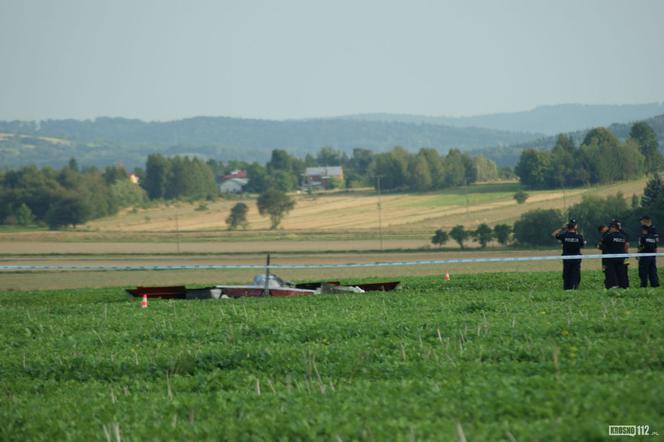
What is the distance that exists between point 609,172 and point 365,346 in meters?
81.0

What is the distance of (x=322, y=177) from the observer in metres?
174

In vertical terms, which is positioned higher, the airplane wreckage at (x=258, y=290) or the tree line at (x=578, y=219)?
the airplane wreckage at (x=258, y=290)

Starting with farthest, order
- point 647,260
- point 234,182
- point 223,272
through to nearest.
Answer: point 234,182
point 223,272
point 647,260

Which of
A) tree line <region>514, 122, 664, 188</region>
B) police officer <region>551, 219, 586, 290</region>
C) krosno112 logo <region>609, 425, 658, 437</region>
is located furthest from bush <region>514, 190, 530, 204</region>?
krosno112 logo <region>609, 425, 658, 437</region>

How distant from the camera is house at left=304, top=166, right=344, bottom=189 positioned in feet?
533

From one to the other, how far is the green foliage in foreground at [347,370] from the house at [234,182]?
13691 centimetres

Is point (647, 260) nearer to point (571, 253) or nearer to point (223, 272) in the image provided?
point (571, 253)

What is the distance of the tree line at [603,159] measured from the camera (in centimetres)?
9250

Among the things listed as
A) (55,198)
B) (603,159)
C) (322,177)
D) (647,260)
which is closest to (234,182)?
(322,177)

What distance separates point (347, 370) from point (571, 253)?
13.6 m

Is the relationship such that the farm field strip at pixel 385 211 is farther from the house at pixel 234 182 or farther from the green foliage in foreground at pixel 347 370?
the green foliage in foreground at pixel 347 370

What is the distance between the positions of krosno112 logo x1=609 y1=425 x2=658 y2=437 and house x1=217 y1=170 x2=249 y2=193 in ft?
482

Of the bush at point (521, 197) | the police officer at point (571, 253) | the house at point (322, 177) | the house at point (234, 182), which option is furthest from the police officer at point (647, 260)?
Result: the house at point (322, 177)

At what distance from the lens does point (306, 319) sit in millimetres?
20203
